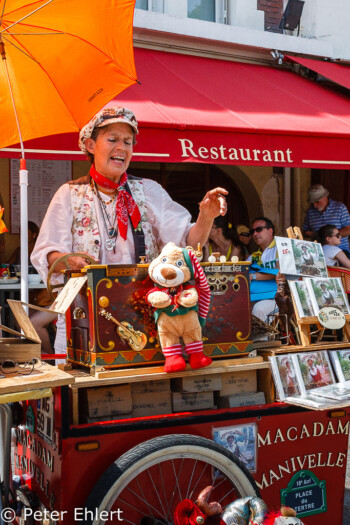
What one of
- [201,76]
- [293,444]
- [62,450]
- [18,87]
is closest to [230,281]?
[293,444]

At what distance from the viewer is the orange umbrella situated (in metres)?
3.18

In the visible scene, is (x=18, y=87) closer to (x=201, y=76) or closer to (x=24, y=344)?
(x=24, y=344)

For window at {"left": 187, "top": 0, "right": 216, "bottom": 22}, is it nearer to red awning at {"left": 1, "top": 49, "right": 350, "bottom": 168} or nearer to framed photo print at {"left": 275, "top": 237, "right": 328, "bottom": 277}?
red awning at {"left": 1, "top": 49, "right": 350, "bottom": 168}

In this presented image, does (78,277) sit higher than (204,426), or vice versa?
(78,277)

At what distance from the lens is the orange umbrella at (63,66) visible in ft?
10.4

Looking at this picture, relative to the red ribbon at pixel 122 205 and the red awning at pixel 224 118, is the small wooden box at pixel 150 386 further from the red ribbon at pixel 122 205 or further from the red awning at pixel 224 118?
the red awning at pixel 224 118

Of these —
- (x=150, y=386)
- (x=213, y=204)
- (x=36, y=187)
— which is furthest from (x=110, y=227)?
(x=36, y=187)

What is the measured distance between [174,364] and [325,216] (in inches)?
206

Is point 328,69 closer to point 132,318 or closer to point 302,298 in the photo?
point 302,298

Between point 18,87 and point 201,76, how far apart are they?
364 centimetres

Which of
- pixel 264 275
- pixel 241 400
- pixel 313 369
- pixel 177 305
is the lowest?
pixel 241 400

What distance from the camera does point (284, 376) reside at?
265 centimetres

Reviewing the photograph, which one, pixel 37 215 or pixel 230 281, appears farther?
pixel 37 215

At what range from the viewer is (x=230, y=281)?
8.54 ft
